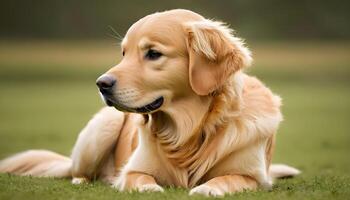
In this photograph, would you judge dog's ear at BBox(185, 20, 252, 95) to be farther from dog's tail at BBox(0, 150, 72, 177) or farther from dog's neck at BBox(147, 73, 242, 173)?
dog's tail at BBox(0, 150, 72, 177)

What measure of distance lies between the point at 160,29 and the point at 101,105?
1461 centimetres

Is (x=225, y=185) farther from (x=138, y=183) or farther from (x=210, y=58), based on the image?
(x=210, y=58)

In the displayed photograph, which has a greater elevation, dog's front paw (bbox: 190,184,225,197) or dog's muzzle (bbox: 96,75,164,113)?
dog's muzzle (bbox: 96,75,164,113)

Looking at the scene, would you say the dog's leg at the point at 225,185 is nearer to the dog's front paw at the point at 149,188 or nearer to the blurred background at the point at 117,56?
the dog's front paw at the point at 149,188

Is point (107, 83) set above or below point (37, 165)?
above

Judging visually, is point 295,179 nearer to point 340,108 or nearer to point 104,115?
point 104,115

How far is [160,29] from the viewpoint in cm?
532

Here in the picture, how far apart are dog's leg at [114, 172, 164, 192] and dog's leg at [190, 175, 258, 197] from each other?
1.09 ft

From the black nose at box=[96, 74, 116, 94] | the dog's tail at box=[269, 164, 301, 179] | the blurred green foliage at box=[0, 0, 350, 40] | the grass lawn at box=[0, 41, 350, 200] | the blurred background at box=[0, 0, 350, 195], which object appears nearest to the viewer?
the black nose at box=[96, 74, 116, 94]

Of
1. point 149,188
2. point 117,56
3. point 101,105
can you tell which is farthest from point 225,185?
point 117,56

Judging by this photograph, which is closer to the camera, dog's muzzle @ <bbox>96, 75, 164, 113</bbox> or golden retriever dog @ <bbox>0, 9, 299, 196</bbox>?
dog's muzzle @ <bbox>96, 75, 164, 113</bbox>

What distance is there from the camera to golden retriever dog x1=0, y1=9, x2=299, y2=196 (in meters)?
5.23

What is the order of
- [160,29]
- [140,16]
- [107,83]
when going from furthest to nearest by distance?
[140,16]
[160,29]
[107,83]

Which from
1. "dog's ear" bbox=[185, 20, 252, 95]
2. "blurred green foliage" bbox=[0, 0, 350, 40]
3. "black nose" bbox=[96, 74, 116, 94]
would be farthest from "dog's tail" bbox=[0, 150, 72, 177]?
"blurred green foliage" bbox=[0, 0, 350, 40]
